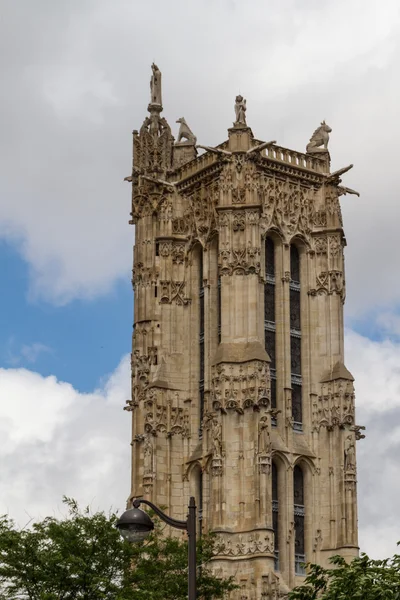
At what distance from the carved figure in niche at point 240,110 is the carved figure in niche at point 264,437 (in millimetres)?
13532

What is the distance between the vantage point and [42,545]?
50.2 meters

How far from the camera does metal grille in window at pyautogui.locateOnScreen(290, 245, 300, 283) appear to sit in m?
70.8

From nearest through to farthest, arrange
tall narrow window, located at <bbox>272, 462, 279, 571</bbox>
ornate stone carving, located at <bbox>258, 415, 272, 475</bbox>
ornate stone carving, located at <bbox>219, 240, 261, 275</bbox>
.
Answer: ornate stone carving, located at <bbox>258, 415, 272, 475</bbox> < tall narrow window, located at <bbox>272, 462, 279, 571</bbox> < ornate stone carving, located at <bbox>219, 240, 261, 275</bbox>

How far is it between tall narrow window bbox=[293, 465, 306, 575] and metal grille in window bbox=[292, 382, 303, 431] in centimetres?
184

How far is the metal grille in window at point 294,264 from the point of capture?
70.8 metres

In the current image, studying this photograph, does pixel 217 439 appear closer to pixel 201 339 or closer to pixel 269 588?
pixel 269 588

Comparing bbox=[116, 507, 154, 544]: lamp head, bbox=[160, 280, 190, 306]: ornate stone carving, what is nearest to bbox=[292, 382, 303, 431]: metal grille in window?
bbox=[160, 280, 190, 306]: ornate stone carving

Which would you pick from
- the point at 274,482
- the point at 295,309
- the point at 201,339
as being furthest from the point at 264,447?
the point at 295,309

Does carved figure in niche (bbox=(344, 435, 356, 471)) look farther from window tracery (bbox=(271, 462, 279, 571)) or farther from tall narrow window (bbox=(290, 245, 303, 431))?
window tracery (bbox=(271, 462, 279, 571))

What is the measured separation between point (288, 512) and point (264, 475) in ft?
10.1

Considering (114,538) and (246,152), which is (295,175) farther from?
(114,538)

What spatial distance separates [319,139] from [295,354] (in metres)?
10.7

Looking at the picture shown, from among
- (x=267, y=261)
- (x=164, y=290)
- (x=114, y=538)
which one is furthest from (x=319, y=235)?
(x=114, y=538)

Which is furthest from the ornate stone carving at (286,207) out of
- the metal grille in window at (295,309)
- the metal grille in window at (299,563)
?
the metal grille in window at (299,563)
